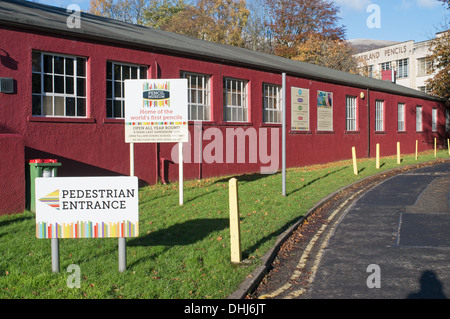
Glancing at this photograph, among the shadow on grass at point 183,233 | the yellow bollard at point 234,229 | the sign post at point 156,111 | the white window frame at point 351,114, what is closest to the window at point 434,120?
the white window frame at point 351,114

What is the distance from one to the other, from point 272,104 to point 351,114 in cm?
757

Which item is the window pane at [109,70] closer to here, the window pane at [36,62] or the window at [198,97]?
the window pane at [36,62]

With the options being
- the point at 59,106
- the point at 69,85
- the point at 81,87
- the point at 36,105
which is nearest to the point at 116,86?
the point at 81,87

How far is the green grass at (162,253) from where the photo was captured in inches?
193

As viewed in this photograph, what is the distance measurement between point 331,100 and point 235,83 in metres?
7.61

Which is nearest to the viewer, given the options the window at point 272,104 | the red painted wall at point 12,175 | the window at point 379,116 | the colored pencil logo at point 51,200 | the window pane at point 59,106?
the colored pencil logo at point 51,200

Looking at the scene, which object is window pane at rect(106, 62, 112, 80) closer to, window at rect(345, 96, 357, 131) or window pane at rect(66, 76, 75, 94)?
window pane at rect(66, 76, 75, 94)

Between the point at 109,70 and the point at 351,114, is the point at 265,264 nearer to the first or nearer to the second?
the point at 109,70

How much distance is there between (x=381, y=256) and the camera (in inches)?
258

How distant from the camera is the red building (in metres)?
11.1

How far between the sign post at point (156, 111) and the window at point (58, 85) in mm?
2590

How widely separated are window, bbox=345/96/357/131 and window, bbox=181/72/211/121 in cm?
1124

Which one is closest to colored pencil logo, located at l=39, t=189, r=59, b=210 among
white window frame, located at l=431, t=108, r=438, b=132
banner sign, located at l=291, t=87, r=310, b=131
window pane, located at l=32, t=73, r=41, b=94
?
window pane, located at l=32, t=73, r=41, b=94
